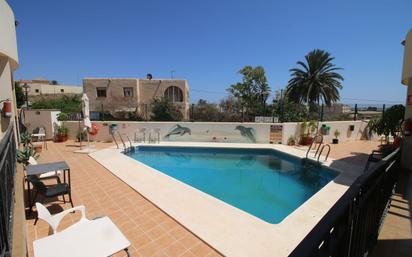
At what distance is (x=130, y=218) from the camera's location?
12.1 ft

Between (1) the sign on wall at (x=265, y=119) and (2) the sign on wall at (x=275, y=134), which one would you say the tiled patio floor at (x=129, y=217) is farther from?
(1) the sign on wall at (x=265, y=119)

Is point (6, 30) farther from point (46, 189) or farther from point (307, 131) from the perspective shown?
point (307, 131)

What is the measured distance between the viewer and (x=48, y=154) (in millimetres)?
8164

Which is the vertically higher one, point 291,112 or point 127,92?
point 127,92

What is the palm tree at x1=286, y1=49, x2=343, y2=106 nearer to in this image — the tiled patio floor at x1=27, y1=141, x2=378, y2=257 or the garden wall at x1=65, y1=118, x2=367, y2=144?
the garden wall at x1=65, y1=118, x2=367, y2=144

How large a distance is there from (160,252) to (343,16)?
397 inches

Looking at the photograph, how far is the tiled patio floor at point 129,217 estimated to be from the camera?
9.57 feet

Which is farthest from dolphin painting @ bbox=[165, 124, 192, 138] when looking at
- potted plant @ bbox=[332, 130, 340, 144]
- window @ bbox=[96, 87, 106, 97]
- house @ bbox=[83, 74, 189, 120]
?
window @ bbox=[96, 87, 106, 97]

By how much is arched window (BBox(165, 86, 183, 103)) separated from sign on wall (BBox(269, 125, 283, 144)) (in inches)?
477

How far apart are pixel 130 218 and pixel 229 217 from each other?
178 centimetres

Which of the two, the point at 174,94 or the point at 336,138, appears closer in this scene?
the point at 336,138

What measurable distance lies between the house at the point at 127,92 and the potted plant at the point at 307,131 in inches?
461

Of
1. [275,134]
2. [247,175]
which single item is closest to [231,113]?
[275,134]

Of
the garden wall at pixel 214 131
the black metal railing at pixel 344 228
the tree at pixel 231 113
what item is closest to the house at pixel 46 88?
the garden wall at pixel 214 131
